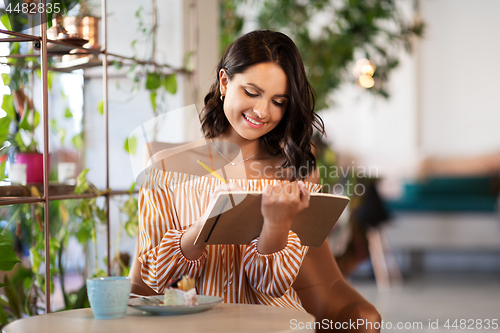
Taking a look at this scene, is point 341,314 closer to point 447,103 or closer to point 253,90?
point 253,90

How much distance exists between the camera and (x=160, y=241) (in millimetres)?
1326

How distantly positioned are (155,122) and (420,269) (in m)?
3.64

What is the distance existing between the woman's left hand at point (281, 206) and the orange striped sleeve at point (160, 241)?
226 mm

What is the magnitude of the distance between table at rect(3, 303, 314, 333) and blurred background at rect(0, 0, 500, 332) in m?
0.61

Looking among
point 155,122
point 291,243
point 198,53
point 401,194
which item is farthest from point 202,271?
point 401,194

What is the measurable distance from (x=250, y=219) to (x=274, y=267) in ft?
0.64

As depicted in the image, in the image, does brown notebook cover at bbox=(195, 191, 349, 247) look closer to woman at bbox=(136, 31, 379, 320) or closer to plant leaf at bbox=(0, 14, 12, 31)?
woman at bbox=(136, 31, 379, 320)

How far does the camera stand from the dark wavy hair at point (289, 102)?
1360mm

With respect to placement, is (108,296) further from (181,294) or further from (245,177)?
(245,177)

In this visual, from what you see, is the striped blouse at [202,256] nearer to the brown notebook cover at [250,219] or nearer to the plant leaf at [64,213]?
the brown notebook cover at [250,219]

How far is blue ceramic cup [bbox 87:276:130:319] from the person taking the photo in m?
0.94

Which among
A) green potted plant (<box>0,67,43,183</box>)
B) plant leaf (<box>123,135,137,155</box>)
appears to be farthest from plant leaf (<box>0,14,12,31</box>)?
plant leaf (<box>123,135,137,155</box>)

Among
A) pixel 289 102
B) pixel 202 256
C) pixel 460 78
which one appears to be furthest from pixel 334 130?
pixel 202 256

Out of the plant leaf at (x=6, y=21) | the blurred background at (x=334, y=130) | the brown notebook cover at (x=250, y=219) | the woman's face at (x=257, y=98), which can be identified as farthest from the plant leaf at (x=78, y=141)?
the brown notebook cover at (x=250, y=219)
